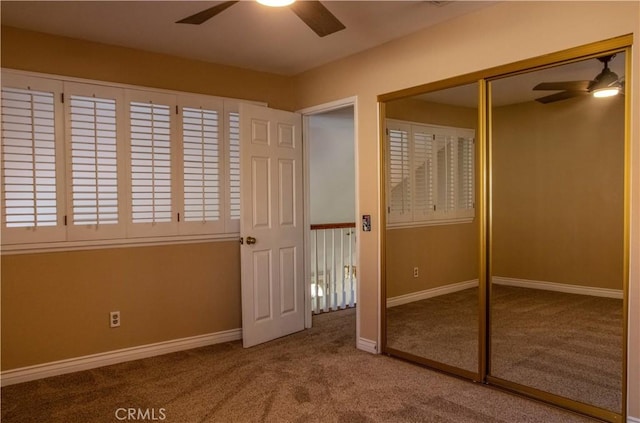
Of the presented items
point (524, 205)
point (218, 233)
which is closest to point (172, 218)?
point (218, 233)

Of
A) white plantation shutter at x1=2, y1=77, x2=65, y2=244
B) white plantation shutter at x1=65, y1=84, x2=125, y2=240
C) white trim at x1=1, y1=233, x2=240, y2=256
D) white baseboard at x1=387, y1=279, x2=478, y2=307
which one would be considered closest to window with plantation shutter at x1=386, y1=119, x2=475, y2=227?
white baseboard at x1=387, y1=279, x2=478, y2=307

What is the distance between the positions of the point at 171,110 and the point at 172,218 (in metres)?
0.91

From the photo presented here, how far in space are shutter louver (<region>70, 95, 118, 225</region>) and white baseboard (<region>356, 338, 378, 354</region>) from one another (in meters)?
2.21

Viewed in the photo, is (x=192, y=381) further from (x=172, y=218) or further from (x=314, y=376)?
(x=172, y=218)

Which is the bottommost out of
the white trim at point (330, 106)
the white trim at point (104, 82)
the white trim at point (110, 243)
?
the white trim at point (110, 243)

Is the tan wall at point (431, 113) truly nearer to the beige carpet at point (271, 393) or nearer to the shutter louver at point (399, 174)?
the shutter louver at point (399, 174)

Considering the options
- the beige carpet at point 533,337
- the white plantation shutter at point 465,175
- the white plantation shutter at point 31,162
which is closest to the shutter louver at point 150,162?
the white plantation shutter at point 31,162

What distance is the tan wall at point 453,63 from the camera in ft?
7.55

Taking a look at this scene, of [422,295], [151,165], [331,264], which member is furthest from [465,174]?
[151,165]

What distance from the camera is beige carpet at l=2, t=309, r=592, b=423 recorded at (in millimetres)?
2568

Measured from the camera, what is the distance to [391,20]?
3.06 meters

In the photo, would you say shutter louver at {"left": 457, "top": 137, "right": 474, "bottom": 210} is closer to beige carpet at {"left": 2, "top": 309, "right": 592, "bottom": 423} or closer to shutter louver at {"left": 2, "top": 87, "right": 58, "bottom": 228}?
beige carpet at {"left": 2, "top": 309, "right": 592, "bottom": 423}

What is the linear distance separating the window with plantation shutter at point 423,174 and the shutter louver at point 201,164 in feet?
5.01

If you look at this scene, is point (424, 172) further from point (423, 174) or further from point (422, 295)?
point (422, 295)
